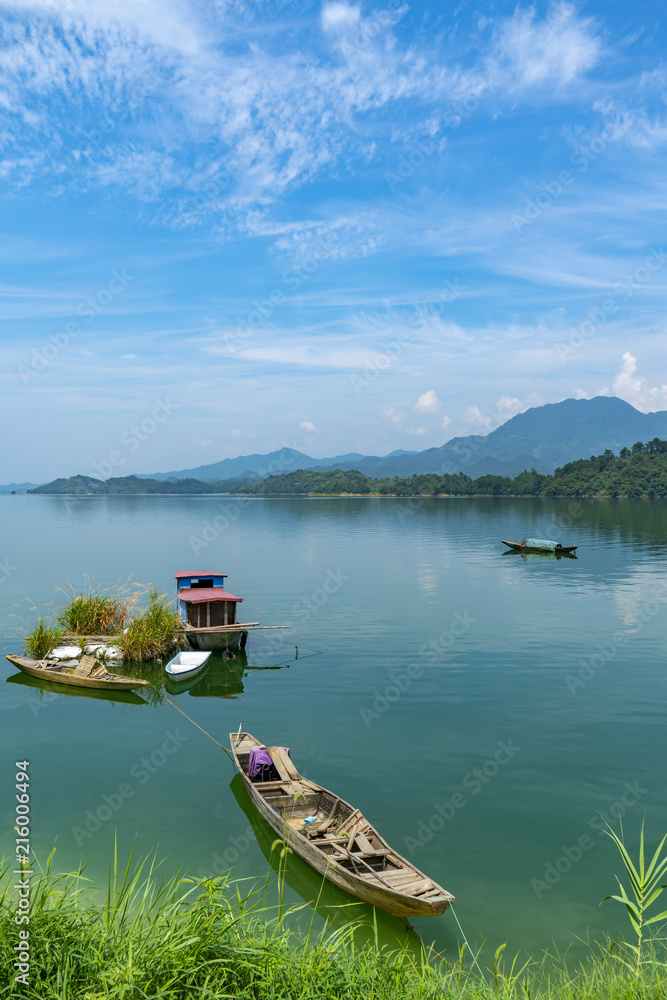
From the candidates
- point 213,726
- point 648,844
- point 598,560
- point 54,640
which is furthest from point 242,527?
point 648,844

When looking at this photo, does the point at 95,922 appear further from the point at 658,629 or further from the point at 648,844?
the point at 658,629

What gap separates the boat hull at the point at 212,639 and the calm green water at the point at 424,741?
1.33m

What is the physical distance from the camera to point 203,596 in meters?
40.7

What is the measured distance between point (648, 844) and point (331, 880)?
923cm

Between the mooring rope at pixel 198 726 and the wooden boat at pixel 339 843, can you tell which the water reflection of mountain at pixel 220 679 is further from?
the wooden boat at pixel 339 843

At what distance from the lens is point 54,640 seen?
36.3m

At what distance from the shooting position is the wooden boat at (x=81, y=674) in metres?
32.1

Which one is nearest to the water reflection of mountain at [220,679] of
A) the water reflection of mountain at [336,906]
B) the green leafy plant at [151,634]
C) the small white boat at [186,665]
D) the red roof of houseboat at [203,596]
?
the small white boat at [186,665]

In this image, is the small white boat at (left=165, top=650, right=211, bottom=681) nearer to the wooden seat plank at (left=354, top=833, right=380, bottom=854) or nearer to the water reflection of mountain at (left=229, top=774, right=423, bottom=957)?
the water reflection of mountain at (left=229, top=774, right=423, bottom=957)

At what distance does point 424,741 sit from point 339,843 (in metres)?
9.67

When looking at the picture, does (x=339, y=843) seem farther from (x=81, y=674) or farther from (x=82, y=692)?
(x=81, y=674)

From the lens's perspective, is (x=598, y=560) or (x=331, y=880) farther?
(x=598, y=560)

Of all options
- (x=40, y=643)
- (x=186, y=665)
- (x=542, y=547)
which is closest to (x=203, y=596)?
(x=186, y=665)

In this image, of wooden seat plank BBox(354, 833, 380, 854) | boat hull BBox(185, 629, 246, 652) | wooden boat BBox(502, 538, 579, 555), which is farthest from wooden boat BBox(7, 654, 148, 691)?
wooden boat BBox(502, 538, 579, 555)
